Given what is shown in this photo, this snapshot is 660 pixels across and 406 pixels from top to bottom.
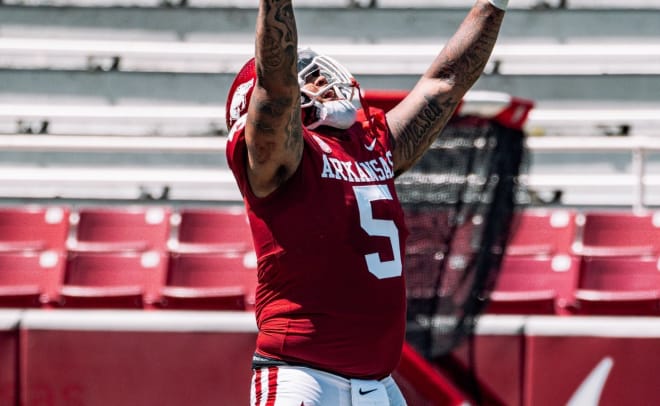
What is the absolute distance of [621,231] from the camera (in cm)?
607

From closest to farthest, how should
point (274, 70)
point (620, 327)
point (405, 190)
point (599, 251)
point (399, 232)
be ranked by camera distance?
point (274, 70) < point (399, 232) < point (405, 190) < point (620, 327) < point (599, 251)

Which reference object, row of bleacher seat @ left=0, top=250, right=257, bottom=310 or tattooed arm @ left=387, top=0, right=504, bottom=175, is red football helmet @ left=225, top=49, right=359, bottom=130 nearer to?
tattooed arm @ left=387, top=0, right=504, bottom=175

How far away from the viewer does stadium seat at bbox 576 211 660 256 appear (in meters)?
6.03

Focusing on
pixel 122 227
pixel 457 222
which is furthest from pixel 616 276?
pixel 122 227

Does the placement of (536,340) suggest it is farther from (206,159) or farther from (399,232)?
(206,159)

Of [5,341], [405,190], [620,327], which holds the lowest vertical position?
[5,341]

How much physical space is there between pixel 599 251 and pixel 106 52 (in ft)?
15.4

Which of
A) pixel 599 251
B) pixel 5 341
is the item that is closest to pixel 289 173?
pixel 5 341

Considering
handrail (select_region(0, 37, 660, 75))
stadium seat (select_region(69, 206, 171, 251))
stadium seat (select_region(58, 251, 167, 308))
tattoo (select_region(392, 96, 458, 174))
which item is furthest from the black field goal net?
handrail (select_region(0, 37, 660, 75))

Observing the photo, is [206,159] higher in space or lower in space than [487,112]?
lower

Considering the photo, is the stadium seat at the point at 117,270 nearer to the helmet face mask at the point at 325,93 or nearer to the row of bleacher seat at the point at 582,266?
the row of bleacher seat at the point at 582,266

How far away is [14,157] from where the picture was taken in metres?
8.73

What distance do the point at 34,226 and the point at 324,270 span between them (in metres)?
4.47

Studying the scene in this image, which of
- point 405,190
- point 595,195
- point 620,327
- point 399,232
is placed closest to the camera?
point 399,232
